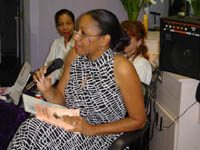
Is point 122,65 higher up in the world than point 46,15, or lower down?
lower down

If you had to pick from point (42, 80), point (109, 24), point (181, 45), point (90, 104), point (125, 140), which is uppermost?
point (109, 24)

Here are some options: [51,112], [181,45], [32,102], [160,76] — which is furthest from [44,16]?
[51,112]

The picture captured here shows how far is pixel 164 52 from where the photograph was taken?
2.21 metres

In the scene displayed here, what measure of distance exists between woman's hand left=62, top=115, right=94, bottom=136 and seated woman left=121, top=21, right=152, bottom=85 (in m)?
Answer: 0.88

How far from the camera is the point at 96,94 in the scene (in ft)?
6.25

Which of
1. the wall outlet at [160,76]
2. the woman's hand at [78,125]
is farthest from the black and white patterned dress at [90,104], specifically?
the wall outlet at [160,76]

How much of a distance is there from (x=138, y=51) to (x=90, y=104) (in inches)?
34.7

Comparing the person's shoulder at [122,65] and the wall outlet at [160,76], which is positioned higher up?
the person's shoulder at [122,65]

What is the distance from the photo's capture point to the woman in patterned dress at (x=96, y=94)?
1769mm

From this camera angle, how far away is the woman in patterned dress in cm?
177

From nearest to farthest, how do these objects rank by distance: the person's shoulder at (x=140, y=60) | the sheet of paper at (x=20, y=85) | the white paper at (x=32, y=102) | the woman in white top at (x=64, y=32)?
the white paper at (x=32, y=102), the sheet of paper at (x=20, y=85), the person's shoulder at (x=140, y=60), the woman in white top at (x=64, y=32)

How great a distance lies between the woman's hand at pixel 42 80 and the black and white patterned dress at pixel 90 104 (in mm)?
146

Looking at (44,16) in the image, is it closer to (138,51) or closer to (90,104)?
(138,51)

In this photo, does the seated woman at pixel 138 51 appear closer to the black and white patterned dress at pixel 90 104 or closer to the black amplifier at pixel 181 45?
the black amplifier at pixel 181 45
